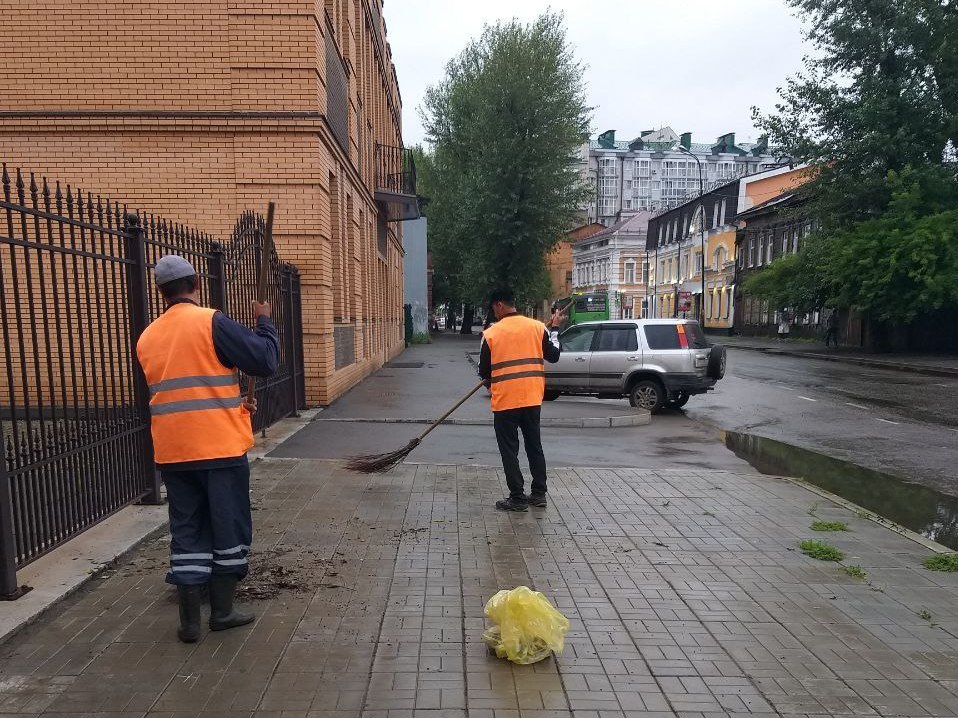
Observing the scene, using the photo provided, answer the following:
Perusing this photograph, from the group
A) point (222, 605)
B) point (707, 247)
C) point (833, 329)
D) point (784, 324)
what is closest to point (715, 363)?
point (222, 605)

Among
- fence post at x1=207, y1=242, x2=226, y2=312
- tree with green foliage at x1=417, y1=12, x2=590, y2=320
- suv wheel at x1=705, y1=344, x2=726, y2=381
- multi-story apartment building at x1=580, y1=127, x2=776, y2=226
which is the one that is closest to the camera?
fence post at x1=207, y1=242, x2=226, y2=312

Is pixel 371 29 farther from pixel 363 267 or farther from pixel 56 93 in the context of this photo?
pixel 56 93

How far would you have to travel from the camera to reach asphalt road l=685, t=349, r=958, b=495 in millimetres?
8830

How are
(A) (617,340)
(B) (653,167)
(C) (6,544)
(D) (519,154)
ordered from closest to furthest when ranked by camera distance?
1. (C) (6,544)
2. (A) (617,340)
3. (D) (519,154)
4. (B) (653,167)

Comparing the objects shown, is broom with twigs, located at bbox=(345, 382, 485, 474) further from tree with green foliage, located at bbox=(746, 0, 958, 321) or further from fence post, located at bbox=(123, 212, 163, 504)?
tree with green foliage, located at bbox=(746, 0, 958, 321)

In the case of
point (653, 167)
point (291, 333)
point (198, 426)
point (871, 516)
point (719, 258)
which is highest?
point (653, 167)

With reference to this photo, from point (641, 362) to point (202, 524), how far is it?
9.91 metres

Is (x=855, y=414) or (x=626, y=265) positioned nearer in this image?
(x=855, y=414)

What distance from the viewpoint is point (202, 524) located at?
3.55 metres

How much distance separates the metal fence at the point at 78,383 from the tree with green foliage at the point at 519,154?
860 inches

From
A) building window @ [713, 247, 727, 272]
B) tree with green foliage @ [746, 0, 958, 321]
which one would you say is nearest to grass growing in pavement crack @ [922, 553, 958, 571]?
tree with green foliage @ [746, 0, 958, 321]

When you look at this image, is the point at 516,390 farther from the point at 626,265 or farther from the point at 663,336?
the point at 626,265

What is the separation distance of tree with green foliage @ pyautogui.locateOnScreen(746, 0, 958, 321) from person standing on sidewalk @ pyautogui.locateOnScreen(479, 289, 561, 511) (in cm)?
2161

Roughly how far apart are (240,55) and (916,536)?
1002cm
